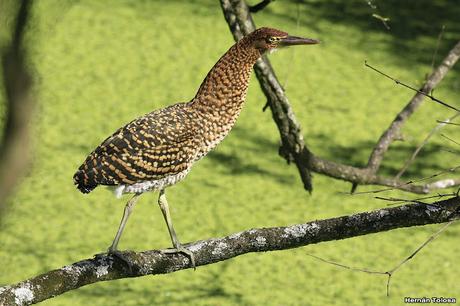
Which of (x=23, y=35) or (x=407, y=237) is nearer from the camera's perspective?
(x=23, y=35)

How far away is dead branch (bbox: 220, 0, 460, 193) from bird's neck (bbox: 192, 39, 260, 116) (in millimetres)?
698

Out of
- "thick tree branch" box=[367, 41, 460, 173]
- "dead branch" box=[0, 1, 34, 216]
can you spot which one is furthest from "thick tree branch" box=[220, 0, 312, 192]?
"dead branch" box=[0, 1, 34, 216]

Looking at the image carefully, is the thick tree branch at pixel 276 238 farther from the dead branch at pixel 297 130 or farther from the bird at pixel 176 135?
the dead branch at pixel 297 130

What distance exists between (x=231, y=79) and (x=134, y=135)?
0.27m

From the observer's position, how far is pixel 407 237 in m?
4.02

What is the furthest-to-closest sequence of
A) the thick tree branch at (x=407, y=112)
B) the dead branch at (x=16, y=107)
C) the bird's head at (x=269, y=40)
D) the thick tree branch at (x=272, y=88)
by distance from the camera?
the thick tree branch at (x=407, y=112)
the thick tree branch at (x=272, y=88)
the bird's head at (x=269, y=40)
the dead branch at (x=16, y=107)

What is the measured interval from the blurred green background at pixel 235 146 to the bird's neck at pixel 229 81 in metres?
0.71

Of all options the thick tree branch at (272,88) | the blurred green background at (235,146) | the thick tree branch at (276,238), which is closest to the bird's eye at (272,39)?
the thick tree branch at (276,238)

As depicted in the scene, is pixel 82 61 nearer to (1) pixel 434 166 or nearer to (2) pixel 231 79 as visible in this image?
(1) pixel 434 166

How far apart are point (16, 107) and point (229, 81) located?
3.33 ft

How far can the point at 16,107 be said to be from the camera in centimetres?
146

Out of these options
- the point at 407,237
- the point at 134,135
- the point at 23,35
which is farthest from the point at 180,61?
the point at 23,35

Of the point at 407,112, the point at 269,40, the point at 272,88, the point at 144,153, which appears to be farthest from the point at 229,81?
the point at 407,112

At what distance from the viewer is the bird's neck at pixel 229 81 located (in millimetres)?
2412
